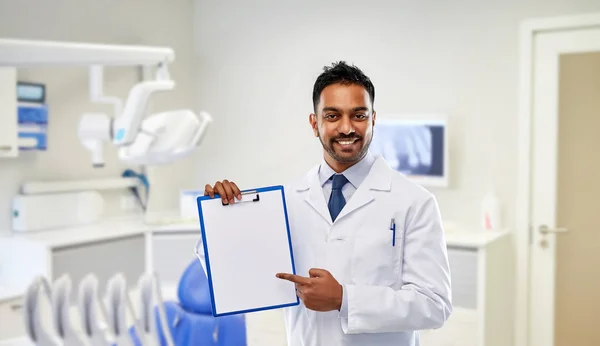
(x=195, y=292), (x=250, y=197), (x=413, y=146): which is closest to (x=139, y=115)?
(x=195, y=292)

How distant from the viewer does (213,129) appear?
454 centimetres

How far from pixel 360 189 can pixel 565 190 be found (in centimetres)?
226

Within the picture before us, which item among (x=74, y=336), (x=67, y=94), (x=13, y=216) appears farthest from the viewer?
(x=67, y=94)

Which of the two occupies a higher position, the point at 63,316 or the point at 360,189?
the point at 360,189

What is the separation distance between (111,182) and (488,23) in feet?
7.49

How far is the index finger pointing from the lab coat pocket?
15 centimetres

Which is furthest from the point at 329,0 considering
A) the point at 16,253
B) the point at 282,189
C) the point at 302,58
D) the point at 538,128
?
the point at 282,189

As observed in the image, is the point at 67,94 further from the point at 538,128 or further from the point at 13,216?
the point at 538,128

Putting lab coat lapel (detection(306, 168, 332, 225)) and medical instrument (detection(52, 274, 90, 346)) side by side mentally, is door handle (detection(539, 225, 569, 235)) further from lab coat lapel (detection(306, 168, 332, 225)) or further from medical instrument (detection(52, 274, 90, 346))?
medical instrument (detection(52, 274, 90, 346))

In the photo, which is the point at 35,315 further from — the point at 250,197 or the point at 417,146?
the point at 417,146

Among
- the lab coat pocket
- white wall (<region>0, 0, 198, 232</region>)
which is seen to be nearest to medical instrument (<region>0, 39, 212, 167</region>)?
the lab coat pocket

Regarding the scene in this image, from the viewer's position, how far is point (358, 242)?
4.70 feet

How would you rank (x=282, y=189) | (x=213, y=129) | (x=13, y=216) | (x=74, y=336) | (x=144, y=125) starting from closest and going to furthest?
1. (x=74, y=336)
2. (x=282, y=189)
3. (x=144, y=125)
4. (x=13, y=216)
5. (x=213, y=129)

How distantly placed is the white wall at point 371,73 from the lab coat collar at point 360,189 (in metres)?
2.18
